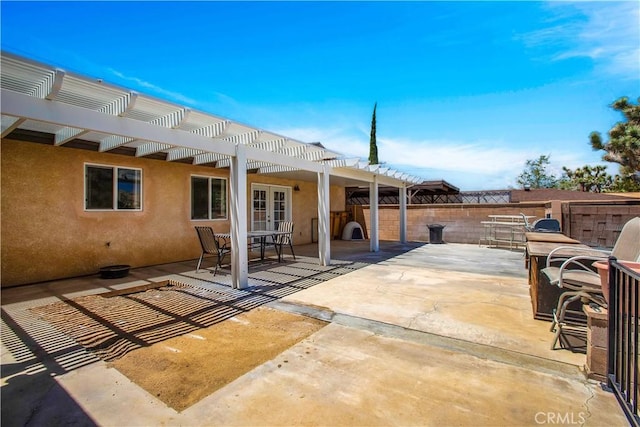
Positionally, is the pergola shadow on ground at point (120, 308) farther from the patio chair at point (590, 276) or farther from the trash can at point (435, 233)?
the trash can at point (435, 233)

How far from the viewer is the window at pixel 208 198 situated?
7961 millimetres

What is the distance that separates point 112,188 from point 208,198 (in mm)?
2341

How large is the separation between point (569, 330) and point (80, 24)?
891 cm

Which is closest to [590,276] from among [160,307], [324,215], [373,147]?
[160,307]

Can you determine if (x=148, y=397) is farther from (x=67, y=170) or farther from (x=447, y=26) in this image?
(x=447, y=26)

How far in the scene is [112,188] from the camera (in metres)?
6.38

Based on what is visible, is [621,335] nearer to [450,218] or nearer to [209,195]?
[209,195]

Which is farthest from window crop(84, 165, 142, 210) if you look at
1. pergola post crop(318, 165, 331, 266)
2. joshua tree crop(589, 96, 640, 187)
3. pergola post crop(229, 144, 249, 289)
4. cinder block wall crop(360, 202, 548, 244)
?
joshua tree crop(589, 96, 640, 187)

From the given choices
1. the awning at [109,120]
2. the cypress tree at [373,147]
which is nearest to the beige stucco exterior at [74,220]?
the awning at [109,120]

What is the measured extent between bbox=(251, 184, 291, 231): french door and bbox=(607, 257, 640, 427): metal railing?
Answer: 861 centimetres

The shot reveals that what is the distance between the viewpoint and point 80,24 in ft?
18.1

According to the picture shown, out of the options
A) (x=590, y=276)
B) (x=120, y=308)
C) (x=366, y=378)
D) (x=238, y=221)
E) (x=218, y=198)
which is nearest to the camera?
(x=366, y=378)

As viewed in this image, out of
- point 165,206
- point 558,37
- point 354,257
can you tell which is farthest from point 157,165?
point 558,37

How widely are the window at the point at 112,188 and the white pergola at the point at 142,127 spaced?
0.59 meters
